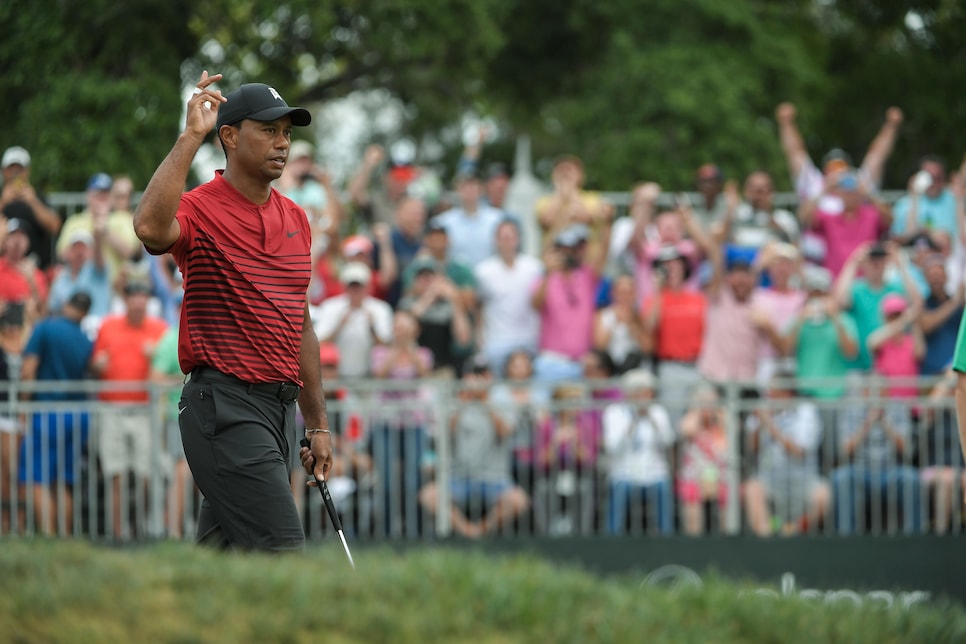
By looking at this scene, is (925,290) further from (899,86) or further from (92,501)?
(899,86)

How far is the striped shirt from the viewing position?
6.89 m

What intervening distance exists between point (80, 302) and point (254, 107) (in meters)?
6.57

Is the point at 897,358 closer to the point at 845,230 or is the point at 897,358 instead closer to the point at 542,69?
the point at 845,230

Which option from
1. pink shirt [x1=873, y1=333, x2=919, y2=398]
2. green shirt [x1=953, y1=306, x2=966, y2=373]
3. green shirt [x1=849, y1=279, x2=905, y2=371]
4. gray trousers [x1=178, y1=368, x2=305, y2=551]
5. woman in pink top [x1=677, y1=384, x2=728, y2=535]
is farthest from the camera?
green shirt [x1=849, y1=279, x2=905, y2=371]

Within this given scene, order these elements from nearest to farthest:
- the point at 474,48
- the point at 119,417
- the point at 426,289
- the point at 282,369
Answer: the point at 282,369
the point at 119,417
the point at 426,289
the point at 474,48

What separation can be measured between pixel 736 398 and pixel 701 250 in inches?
91.1

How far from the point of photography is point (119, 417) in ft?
40.7

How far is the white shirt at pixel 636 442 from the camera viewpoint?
12.5m

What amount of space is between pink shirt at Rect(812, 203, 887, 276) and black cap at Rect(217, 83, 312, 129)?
916 cm

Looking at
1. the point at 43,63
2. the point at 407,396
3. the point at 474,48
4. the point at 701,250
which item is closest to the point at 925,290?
the point at 701,250

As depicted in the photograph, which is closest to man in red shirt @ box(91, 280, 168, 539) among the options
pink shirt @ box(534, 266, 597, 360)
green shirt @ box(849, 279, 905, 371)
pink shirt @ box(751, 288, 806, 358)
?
pink shirt @ box(534, 266, 597, 360)

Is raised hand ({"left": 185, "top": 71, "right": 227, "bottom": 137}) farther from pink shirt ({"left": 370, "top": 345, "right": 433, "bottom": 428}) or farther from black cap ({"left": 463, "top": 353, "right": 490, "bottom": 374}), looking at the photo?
black cap ({"left": 463, "top": 353, "right": 490, "bottom": 374})

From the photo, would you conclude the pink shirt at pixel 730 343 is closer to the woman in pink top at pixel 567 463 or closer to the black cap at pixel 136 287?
the woman in pink top at pixel 567 463

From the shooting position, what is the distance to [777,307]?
1380cm
